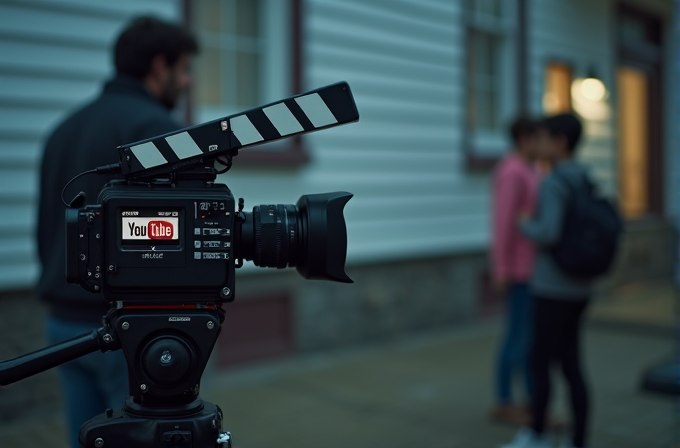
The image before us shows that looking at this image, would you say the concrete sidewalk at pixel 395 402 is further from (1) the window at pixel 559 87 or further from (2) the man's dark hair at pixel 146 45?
(1) the window at pixel 559 87

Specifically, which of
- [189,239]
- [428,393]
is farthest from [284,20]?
[189,239]

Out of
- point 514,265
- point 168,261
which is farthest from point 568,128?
point 168,261

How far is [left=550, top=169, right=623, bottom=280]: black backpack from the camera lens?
4047 millimetres

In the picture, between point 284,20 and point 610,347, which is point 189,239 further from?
point 610,347

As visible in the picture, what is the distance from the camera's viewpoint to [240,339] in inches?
249

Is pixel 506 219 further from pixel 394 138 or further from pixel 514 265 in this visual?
pixel 394 138

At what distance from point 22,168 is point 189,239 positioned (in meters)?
3.56

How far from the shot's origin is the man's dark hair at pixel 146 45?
286 centimetres

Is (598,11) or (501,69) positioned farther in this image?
(598,11)

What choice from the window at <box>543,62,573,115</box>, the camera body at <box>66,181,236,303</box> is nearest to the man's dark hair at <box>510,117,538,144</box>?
the camera body at <box>66,181,236,303</box>

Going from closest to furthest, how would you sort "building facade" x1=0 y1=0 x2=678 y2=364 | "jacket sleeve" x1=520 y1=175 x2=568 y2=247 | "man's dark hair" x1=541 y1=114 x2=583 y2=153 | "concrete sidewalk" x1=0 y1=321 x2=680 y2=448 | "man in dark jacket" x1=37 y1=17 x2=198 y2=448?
1. "man in dark jacket" x1=37 y1=17 x2=198 y2=448
2. "jacket sleeve" x1=520 y1=175 x2=568 y2=247
3. "man's dark hair" x1=541 y1=114 x2=583 y2=153
4. "concrete sidewalk" x1=0 y1=321 x2=680 y2=448
5. "building facade" x1=0 y1=0 x2=678 y2=364

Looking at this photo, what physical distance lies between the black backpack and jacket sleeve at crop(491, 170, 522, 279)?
86 cm

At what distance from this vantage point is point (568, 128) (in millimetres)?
4320

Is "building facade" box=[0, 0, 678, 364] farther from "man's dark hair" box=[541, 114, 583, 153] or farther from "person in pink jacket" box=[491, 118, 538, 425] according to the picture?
"man's dark hair" box=[541, 114, 583, 153]
